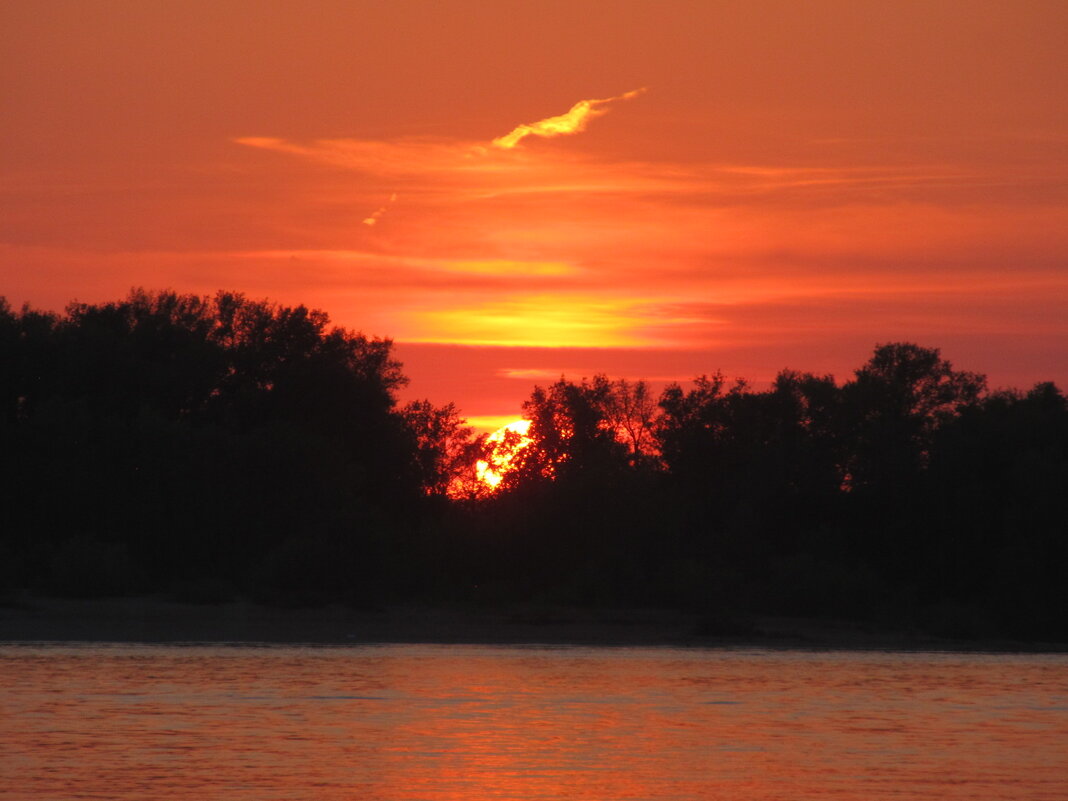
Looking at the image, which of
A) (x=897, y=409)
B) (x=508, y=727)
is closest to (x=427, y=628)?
(x=508, y=727)

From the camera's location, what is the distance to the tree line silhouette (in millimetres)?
49969

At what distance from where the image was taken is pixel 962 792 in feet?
67.8

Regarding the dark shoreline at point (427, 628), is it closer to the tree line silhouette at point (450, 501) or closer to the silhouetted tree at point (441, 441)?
the tree line silhouette at point (450, 501)

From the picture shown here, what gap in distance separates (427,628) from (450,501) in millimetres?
22528

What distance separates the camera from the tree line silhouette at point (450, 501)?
50.0 m

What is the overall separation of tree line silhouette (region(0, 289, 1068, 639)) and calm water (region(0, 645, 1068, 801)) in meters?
10.6

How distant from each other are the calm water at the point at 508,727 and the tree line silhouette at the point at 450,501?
10583 mm

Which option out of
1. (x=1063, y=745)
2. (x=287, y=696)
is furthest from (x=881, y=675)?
(x=287, y=696)

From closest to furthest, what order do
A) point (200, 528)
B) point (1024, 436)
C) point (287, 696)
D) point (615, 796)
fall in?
point (615, 796), point (287, 696), point (200, 528), point (1024, 436)

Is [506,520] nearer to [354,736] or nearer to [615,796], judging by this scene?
[354,736]

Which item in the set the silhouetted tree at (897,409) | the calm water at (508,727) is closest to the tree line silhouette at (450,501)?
the silhouetted tree at (897,409)

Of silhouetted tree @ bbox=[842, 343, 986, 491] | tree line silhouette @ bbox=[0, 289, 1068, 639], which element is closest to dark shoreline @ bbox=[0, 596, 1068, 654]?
tree line silhouette @ bbox=[0, 289, 1068, 639]

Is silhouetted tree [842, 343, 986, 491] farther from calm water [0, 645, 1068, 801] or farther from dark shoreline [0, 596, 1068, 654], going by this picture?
calm water [0, 645, 1068, 801]

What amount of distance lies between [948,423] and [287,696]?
41027mm
